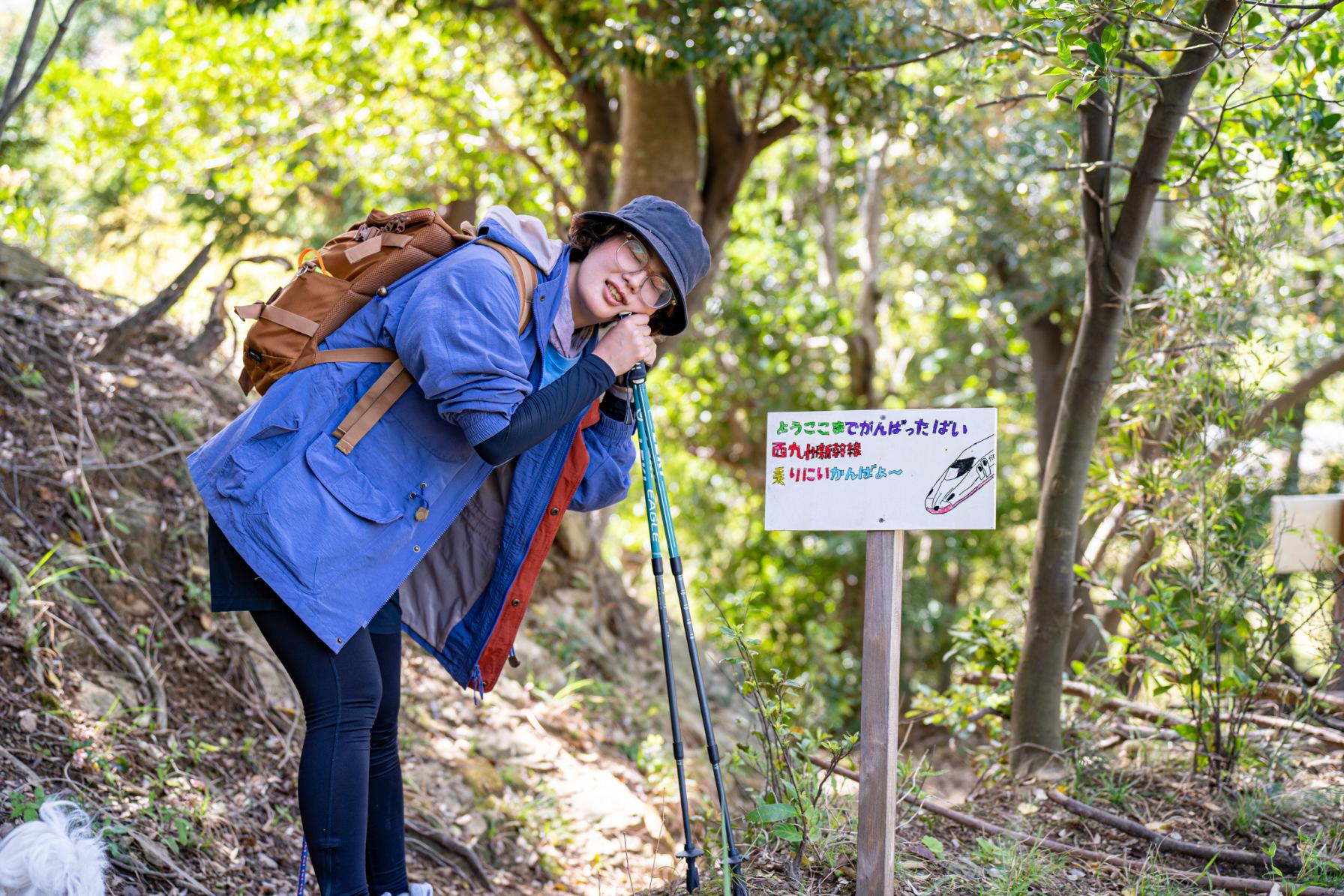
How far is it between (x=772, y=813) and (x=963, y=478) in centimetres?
91

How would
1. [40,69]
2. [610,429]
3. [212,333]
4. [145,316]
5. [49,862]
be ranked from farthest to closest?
1. [212,333]
2. [145,316]
3. [40,69]
4. [610,429]
5. [49,862]

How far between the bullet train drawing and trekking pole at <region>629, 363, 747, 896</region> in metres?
0.64

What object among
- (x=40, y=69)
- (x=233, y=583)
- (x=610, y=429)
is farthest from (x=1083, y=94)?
(x=40, y=69)

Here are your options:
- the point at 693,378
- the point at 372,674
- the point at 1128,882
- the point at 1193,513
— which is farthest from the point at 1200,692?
the point at 693,378

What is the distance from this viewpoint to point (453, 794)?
4.24m

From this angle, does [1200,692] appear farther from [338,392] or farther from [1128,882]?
[338,392]

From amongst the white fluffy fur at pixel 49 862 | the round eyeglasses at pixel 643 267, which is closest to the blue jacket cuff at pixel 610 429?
the round eyeglasses at pixel 643 267

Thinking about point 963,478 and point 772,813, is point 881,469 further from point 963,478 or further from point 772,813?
point 772,813

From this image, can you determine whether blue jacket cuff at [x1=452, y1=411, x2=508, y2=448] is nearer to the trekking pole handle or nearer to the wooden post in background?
the trekking pole handle

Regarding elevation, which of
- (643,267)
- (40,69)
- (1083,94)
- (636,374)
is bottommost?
(636,374)

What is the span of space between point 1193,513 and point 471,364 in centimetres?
249

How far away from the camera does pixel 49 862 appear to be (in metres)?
2.20

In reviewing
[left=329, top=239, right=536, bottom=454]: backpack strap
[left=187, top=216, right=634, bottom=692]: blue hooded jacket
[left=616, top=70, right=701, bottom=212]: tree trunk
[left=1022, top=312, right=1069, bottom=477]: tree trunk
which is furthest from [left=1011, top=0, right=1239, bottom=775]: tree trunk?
[left=1022, top=312, right=1069, bottom=477]: tree trunk

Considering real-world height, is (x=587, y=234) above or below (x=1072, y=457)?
above
